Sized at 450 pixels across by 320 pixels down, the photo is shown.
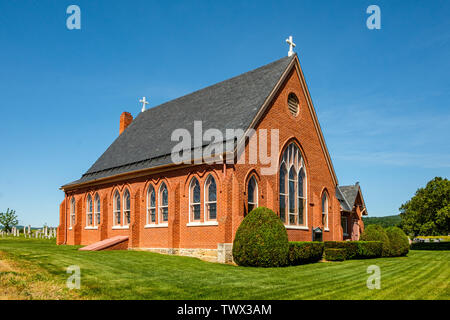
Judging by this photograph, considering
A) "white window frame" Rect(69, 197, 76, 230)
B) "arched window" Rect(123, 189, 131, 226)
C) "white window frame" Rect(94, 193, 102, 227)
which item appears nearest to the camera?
"arched window" Rect(123, 189, 131, 226)

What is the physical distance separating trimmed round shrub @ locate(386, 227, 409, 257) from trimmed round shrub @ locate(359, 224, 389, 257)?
0.53 metres

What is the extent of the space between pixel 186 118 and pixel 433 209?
36.9m

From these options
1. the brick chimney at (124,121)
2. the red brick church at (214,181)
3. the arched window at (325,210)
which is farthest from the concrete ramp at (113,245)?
the brick chimney at (124,121)

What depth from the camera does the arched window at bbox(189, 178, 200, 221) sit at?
71.9ft

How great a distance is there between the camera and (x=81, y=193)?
1266 inches

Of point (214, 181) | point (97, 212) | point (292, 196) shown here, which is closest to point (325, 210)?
point (292, 196)

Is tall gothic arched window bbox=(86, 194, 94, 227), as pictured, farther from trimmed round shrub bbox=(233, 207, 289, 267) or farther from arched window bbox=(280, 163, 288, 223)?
trimmed round shrub bbox=(233, 207, 289, 267)

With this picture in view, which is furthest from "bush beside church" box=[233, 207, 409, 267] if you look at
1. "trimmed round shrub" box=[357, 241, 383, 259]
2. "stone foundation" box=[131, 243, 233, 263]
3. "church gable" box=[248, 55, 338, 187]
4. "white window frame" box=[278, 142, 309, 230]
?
"trimmed round shrub" box=[357, 241, 383, 259]

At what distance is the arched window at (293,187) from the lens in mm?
23531

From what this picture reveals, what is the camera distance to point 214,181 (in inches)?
829

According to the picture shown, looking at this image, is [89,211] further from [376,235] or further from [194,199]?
[376,235]
